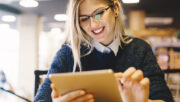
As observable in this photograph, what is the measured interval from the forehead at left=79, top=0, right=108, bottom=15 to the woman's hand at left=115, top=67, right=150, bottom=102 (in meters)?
0.44

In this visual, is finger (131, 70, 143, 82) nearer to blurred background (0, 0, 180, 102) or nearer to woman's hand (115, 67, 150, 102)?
woman's hand (115, 67, 150, 102)

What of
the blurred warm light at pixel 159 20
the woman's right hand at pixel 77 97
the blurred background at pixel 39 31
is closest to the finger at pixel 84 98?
the woman's right hand at pixel 77 97

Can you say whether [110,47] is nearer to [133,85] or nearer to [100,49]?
[100,49]

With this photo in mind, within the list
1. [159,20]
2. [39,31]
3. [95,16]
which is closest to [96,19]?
[95,16]

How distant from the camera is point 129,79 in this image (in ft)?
2.44

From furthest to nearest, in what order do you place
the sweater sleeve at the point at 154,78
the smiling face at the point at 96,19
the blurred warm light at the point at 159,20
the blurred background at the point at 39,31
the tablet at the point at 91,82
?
the blurred warm light at the point at 159,20 → the blurred background at the point at 39,31 → the smiling face at the point at 96,19 → the sweater sleeve at the point at 154,78 → the tablet at the point at 91,82

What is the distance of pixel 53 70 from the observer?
110 cm

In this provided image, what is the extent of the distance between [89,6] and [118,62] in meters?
0.31

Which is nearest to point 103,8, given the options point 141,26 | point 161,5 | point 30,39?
point 161,5

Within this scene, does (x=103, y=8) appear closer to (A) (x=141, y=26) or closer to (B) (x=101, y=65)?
(B) (x=101, y=65)

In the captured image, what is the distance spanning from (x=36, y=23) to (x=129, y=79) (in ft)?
26.9

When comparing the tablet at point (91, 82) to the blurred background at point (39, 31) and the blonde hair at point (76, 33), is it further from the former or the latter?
the blurred background at point (39, 31)

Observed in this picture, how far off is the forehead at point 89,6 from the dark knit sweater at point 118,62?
7.9 inches

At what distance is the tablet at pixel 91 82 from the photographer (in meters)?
0.67
